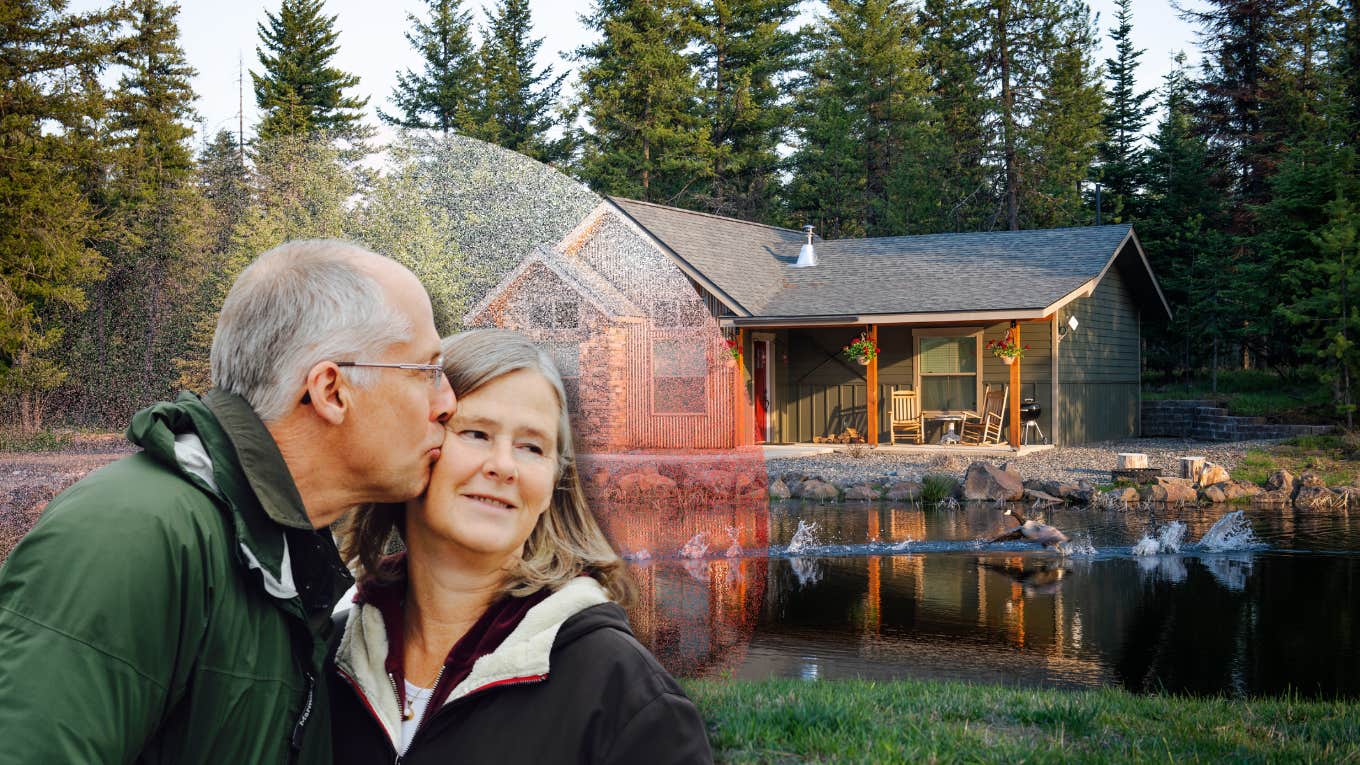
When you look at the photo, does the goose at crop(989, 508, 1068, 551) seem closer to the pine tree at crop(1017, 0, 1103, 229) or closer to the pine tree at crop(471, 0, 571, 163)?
the pine tree at crop(471, 0, 571, 163)

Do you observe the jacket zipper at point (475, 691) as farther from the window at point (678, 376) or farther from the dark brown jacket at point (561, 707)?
the window at point (678, 376)

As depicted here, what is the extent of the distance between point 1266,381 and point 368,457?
30.4 metres

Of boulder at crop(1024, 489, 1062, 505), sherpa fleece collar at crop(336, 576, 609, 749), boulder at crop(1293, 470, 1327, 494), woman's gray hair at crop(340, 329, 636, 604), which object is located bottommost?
boulder at crop(1024, 489, 1062, 505)

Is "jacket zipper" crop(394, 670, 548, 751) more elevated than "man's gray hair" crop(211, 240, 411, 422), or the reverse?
"man's gray hair" crop(211, 240, 411, 422)

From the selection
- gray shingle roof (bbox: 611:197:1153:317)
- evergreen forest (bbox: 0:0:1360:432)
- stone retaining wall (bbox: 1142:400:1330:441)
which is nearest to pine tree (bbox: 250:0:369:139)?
evergreen forest (bbox: 0:0:1360:432)

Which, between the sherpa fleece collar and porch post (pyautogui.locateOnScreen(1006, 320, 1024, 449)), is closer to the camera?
the sherpa fleece collar

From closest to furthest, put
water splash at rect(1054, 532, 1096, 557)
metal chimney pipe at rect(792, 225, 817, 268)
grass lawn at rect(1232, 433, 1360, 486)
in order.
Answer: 1. water splash at rect(1054, 532, 1096, 557)
2. grass lawn at rect(1232, 433, 1360, 486)
3. metal chimney pipe at rect(792, 225, 817, 268)

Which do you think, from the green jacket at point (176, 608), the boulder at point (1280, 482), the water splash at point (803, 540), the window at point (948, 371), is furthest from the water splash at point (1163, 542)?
the green jacket at point (176, 608)

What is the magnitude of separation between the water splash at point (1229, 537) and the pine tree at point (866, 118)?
24080mm

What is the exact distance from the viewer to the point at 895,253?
931 inches

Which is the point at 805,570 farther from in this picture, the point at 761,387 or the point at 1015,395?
the point at 761,387

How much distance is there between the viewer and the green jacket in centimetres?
134

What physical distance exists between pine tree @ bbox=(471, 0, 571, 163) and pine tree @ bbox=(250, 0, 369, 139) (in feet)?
9.59

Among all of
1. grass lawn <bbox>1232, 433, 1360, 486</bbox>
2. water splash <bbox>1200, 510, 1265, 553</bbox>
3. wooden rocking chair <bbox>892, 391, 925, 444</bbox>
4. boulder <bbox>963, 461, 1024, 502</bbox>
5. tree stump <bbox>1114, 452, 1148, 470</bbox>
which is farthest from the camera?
wooden rocking chair <bbox>892, 391, 925, 444</bbox>
